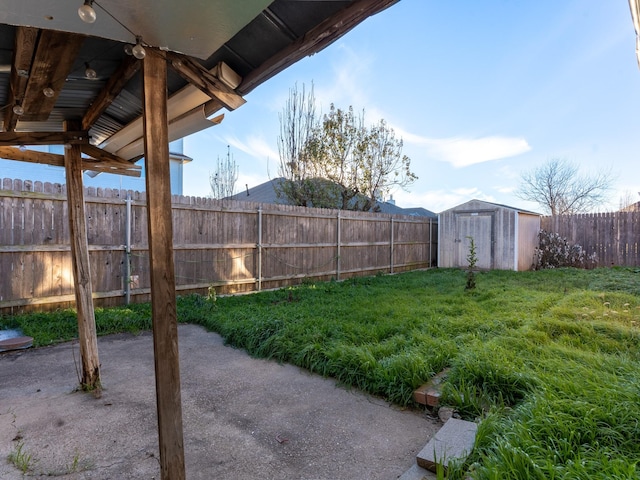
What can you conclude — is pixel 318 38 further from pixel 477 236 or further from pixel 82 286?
pixel 477 236

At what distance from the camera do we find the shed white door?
10.6 m

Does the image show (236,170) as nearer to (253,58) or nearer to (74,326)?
(74,326)

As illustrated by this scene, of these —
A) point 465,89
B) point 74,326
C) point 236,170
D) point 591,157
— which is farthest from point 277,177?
point 591,157

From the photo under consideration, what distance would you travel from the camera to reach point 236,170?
15945 mm

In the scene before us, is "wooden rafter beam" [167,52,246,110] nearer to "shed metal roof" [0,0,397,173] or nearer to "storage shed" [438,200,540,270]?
"shed metal roof" [0,0,397,173]

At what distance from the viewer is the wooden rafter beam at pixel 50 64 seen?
1604 millimetres

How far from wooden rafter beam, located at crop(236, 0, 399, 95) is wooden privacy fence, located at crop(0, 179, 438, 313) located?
431 centimetres

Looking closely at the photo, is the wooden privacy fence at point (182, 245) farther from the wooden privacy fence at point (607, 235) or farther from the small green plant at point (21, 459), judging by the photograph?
the wooden privacy fence at point (607, 235)

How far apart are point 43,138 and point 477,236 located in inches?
429

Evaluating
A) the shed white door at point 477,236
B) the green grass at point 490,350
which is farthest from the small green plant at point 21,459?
the shed white door at point 477,236

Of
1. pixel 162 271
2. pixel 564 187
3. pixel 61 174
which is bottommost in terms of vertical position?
pixel 162 271

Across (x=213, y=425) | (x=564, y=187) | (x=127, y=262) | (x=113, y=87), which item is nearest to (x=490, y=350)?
(x=213, y=425)

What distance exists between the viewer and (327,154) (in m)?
11.9

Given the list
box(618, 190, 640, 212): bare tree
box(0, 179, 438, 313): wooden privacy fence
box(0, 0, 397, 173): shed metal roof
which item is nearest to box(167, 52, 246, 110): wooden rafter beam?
box(0, 0, 397, 173): shed metal roof
